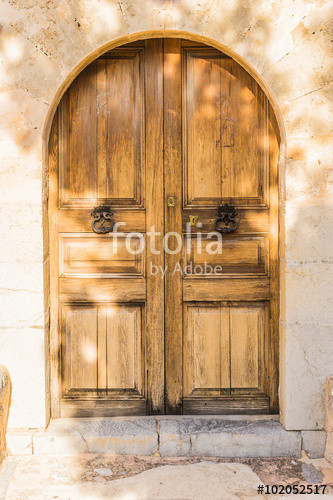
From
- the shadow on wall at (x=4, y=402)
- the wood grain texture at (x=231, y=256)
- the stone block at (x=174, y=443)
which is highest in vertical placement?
the wood grain texture at (x=231, y=256)

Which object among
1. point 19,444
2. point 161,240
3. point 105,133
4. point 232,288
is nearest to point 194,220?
point 161,240

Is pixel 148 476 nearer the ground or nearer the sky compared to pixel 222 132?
nearer the ground

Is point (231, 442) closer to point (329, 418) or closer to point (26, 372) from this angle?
point (329, 418)

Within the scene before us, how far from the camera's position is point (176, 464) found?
2541mm

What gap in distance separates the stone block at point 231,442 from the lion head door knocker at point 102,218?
4.17 feet

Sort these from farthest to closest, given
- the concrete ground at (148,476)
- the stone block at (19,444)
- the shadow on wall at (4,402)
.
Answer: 1. the stone block at (19,444)
2. the shadow on wall at (4,402)
3. the concrete ground at (148,476)

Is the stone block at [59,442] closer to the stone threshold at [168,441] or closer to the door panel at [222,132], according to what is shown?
the stone threshold at [168,441]

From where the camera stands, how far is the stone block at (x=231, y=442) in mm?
2615

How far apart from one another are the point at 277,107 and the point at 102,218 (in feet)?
4.08

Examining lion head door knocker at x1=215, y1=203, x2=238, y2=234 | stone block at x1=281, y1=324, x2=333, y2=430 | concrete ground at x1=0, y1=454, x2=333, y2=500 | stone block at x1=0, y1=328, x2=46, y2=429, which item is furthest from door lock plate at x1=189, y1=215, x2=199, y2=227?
concrete ground at x1=0, y1=454, x2=333, y2=500

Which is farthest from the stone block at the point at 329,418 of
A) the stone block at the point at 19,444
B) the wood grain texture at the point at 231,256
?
the stone block at the point at 19,444

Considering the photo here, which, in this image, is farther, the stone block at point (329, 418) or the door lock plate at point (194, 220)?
the door lock plate at point (194, 220)

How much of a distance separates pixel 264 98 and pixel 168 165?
74 cm

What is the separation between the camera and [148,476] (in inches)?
94.4
